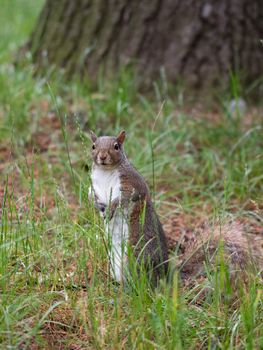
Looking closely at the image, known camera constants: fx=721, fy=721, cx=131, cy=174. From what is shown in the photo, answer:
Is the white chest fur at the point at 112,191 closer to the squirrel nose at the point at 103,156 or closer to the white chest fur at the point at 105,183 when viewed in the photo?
the white chest fur at the point at 105,183

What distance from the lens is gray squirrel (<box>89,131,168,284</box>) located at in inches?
120

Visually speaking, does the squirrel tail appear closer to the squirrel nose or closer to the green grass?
the green grass

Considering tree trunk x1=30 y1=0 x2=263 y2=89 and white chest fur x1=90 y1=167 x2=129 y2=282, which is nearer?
white chest fur x1=90 y1=167 x2=129 y2=282

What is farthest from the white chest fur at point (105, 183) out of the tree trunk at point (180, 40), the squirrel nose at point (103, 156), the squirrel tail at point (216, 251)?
the tree trunk at point (180, 40)

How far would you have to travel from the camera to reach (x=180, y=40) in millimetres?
5504

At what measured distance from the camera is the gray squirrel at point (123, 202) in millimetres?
3039

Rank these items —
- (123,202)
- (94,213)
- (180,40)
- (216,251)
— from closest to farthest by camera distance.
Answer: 1. (94,213)
2. (216,251)
3. (123,202)
4. (180,40)

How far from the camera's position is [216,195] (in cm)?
426

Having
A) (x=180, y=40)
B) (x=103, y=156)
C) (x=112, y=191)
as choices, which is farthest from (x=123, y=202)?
(x=180, y=40)

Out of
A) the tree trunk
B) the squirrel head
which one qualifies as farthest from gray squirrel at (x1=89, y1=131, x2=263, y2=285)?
the tree trunk

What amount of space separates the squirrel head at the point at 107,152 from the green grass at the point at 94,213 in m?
0.07

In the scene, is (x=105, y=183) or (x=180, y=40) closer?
(x=105, y=183)

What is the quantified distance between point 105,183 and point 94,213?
0.31 meters

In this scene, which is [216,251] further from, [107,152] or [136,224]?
[107,152]
